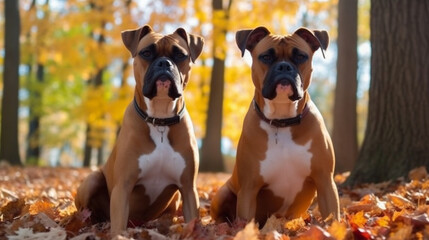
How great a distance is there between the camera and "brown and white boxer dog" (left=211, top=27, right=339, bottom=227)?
4.07 m

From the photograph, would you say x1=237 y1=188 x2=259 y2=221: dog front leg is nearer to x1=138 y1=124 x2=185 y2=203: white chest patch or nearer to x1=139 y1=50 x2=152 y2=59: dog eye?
x1=138 y1=124 x2=185 y2=203: white chest patch

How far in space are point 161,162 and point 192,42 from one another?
1173mm

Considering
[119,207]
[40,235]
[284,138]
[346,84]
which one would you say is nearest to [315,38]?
[284,138]

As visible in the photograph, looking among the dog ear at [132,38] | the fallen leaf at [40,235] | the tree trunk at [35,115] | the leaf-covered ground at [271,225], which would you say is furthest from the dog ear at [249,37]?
the tree trunk at [35,115]

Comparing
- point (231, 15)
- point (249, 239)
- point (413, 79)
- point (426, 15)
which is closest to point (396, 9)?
point (426, 15)

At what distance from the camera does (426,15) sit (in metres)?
6.32

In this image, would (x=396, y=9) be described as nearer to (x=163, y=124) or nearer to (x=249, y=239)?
(x=163, y=124)

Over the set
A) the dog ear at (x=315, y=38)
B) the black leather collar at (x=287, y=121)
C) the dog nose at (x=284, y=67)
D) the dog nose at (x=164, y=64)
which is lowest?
the black leather collar at (x=287, y=121)

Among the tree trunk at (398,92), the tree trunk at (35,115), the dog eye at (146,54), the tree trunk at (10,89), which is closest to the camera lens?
the dog eye at (146,54)

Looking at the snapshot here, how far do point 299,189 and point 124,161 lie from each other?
Answer: 1428mm

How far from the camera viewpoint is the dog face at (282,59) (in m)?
4.01

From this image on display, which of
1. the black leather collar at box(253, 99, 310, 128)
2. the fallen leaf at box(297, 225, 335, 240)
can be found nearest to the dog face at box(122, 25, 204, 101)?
the black leather collar at box(253, 99, 310, 128)

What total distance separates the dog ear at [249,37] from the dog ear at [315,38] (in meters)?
0.29

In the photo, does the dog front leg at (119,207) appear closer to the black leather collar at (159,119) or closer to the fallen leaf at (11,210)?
the black leather collar at (159,119)
